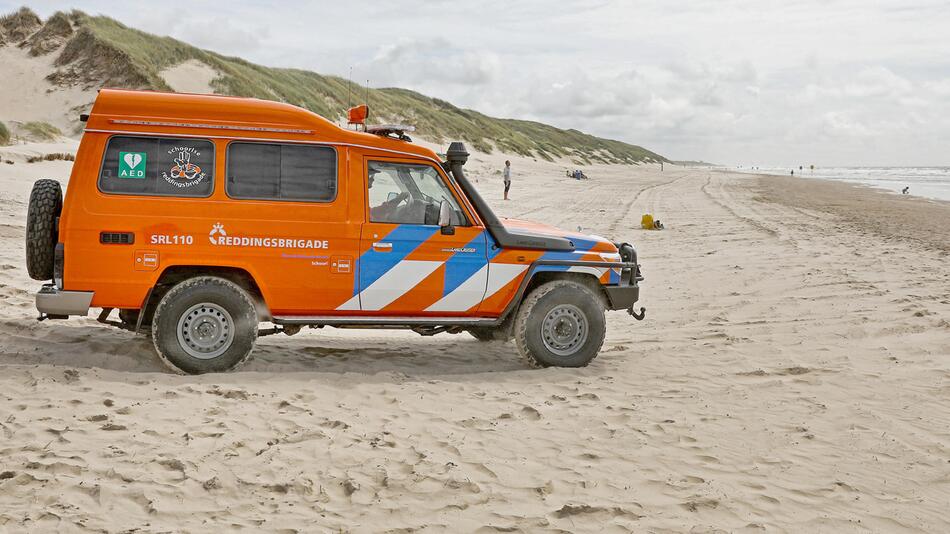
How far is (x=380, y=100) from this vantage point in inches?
2677

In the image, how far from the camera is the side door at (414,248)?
6.81 m

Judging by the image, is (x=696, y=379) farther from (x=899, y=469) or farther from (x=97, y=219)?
(x=97, y=219)

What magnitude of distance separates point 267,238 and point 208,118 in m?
1.04

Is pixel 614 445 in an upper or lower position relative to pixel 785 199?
lower

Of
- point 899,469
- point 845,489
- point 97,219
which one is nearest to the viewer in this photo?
point 845,489

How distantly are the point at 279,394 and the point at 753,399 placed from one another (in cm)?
362

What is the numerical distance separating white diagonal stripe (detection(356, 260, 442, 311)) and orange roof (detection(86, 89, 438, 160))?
102cm

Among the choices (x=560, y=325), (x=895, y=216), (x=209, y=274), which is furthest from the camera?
(x=895, y=216)

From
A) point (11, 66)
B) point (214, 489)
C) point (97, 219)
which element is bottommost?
point (214, 489)

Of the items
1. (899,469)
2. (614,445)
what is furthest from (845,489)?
(614,445)

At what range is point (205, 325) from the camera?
662 cm

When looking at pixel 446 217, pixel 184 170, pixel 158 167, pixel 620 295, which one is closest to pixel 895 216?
pixel 620 295

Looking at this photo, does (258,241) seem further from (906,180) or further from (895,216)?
(906,180)

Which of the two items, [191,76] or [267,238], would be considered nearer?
[267,238]
